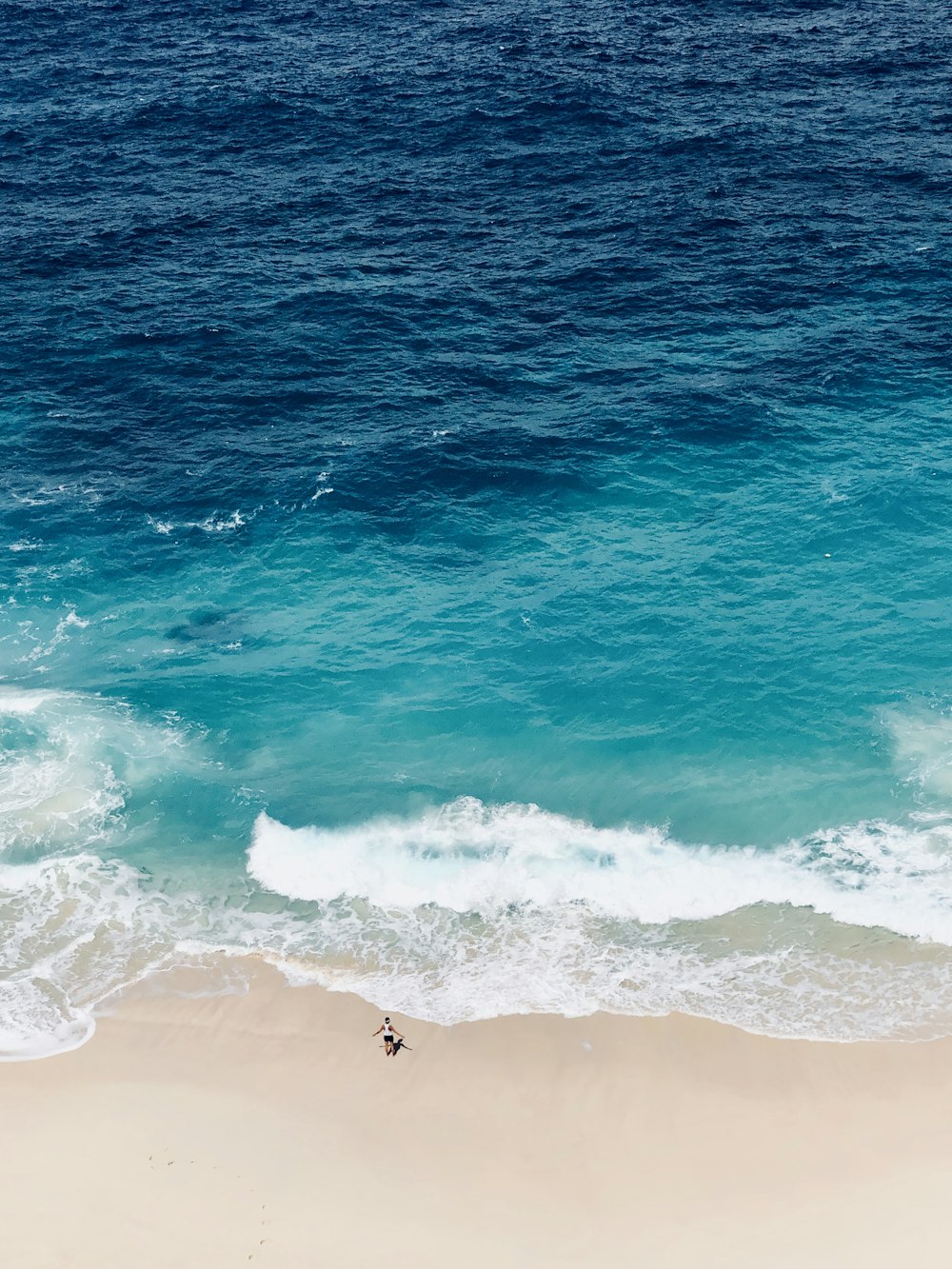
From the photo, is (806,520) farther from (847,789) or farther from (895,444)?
(847,789)

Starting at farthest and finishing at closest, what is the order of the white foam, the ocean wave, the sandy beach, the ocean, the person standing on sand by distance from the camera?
the ocean
the white foam
the ocean wave
the person standing on sand
the sandy beach

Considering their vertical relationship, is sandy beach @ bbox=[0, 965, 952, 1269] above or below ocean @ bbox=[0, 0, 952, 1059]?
below

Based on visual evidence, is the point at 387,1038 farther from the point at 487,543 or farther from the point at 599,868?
the point at 487,543

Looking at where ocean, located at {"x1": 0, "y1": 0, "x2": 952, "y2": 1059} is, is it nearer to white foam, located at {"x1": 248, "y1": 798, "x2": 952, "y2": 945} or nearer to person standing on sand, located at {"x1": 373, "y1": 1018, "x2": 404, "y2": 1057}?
white foam, located at {"x1": 248, "y1": 798, "x2": 952, "y2": 945}

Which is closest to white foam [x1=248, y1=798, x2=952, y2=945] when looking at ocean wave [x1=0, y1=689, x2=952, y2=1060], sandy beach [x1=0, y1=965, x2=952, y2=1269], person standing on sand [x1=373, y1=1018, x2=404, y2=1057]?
ocean wave [x1=0, y1=689, x2=952, y2=1060]

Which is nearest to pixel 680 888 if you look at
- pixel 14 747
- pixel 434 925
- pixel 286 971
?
pixel 434 925
